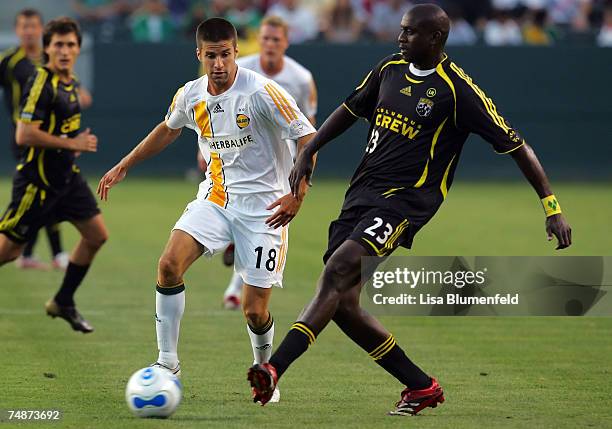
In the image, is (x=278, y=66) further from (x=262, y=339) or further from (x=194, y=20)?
(x=194, y=20)

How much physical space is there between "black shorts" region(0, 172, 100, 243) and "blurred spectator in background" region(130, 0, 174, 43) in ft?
46.0

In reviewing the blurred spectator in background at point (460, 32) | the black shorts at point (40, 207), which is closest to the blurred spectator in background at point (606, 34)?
the blurred spectator in background at point (460, 32)

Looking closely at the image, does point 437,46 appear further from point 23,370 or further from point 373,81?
point 23,370

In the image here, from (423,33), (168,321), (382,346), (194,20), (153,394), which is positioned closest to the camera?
(153,394)

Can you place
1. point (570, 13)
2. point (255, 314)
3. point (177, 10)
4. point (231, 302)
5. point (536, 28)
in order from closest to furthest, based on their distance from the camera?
1. point (255, 314)
2. point (231, 302)
3. point (536, 28)
4. point (177, 10)
5. point (570, 13)

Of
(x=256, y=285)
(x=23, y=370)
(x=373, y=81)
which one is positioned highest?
(x=373, y=81)

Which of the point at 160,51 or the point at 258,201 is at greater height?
the point at 160,51

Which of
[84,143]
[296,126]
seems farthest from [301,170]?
[84,143]

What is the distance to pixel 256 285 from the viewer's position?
802 centimetres

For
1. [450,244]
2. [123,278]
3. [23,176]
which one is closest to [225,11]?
[450,244]

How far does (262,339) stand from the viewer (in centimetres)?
823

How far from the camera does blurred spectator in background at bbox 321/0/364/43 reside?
24.8 meters

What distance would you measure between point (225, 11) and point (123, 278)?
482 inches

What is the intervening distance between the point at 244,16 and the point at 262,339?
17033mm
